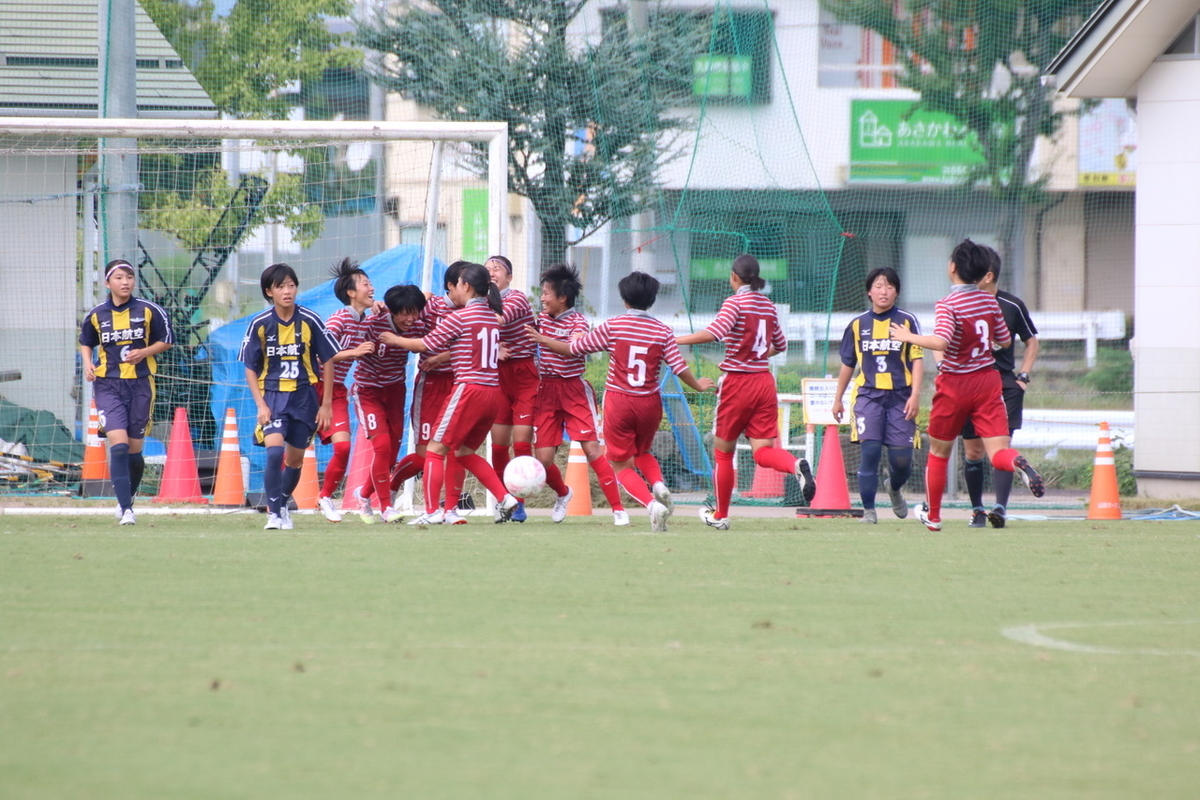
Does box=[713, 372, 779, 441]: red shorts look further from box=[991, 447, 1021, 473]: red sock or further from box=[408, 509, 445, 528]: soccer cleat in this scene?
box=[408, 509, 445, 528]: soccer cleat

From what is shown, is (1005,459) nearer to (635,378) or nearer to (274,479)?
(635,378)

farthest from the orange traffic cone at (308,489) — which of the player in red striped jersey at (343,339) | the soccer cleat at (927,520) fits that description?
the soccer cleat at (927,520)

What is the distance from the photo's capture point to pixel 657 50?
2011cm

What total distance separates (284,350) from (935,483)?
15.1 feet

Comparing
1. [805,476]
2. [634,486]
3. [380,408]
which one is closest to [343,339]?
[380,408]

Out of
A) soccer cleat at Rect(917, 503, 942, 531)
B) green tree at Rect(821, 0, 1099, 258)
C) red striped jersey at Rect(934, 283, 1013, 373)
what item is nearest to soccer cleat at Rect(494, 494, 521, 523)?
soccer cleat at Rect(917, 503, 942, 531)

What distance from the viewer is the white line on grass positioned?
466 centimetres

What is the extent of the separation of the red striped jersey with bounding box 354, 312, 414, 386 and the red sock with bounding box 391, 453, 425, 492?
601 millimetres

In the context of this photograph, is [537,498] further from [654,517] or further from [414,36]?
[414,36]

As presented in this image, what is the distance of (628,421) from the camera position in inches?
362

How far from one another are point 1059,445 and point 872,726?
43.4ft

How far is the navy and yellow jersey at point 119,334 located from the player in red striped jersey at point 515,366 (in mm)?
2397

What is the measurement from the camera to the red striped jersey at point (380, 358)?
980 cm

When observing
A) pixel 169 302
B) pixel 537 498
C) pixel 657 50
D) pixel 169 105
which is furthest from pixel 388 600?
pixel 657 50
